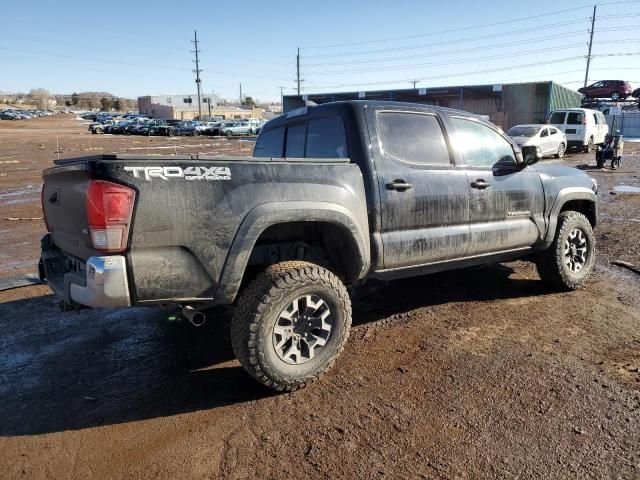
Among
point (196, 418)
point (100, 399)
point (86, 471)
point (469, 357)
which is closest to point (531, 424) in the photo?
point (469, 357)

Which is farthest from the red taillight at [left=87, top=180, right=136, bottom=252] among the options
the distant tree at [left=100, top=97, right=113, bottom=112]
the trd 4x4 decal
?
the distant tree at [left=100, top=97, right=113, bottom=112]

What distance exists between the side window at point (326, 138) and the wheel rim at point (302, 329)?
3.99 ft

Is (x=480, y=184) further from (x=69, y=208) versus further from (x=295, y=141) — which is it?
(x=69, y=208)

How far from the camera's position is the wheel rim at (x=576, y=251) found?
5.19 m

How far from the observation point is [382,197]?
3.68 metres

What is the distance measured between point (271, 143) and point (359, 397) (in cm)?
267

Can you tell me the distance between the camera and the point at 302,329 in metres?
3.37

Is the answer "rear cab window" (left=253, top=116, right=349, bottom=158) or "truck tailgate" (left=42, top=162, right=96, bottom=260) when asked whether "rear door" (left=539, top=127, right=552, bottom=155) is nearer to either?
"rear cab window" (left=253, top=116, right=349, bottom=158)

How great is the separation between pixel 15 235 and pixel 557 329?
7.94 metres

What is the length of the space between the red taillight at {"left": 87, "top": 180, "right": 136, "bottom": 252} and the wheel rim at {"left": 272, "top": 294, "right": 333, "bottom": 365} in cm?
114

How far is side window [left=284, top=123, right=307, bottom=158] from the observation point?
4289mm

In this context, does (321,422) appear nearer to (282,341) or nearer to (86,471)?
(282,341)

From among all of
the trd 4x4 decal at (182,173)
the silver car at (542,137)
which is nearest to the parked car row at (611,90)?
the silver car at (542,137)

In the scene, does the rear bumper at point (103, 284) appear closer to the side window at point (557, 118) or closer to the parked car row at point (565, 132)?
the parked car row at point (565, 132)
